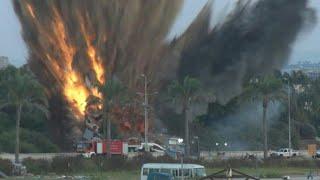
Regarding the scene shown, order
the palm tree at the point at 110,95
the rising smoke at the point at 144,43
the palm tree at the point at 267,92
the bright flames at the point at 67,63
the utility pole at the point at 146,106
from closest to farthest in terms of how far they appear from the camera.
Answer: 1. the palm tree at the point at 110,95
2. the palm tree at the point at 267,92
3. the utility pole at the point at 146,106
4. the bright flames at the point at 67,63
5. the rising smoke at the point at 144,43

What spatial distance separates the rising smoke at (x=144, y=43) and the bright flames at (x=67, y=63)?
112 mm

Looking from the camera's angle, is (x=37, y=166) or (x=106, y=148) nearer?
(x=37, y=166)

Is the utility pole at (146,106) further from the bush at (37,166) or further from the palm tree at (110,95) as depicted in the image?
the bush at (37,166)

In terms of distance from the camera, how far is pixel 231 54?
3701 inches

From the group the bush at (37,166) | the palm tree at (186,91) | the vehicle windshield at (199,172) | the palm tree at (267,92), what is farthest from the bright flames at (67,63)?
the vehicle windshield at (199,172)

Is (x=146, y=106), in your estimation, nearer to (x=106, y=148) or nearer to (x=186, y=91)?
(x=186, y=91)

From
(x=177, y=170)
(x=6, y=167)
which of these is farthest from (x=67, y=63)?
(x=177, y=170)

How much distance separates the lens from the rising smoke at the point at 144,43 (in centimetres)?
8825

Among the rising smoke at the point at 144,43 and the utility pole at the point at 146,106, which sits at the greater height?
the rising smoke at the point at 144,43

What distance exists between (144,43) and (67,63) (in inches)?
375

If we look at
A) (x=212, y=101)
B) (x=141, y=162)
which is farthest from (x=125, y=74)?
(x=141, y=162)

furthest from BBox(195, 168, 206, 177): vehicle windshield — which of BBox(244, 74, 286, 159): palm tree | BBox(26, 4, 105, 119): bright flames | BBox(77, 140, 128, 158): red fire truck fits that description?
BBox(26, 4, 105, 119): bright flames

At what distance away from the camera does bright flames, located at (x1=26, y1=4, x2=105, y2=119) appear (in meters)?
87.2

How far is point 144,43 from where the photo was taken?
9206 cm
